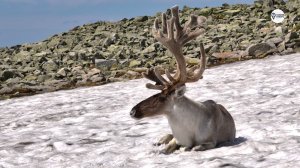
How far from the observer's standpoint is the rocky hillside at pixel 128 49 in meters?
26.5

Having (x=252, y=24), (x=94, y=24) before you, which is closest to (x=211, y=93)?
(x=252, y=24)

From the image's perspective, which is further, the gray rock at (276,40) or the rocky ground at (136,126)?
the gray rock at (276,40)

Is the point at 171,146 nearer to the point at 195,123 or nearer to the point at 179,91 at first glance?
the point at 195,123

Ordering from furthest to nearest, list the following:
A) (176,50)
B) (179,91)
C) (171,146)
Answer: (176,50) < (171,146) < (179,91)

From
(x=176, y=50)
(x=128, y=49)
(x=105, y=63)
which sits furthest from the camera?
(x=128, y=49)

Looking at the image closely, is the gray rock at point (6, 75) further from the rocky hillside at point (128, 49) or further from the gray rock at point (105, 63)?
the gray rock at point (105, 63)

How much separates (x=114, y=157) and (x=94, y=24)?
4171cm

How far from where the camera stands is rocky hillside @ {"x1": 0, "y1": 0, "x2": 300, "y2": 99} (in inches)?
1043

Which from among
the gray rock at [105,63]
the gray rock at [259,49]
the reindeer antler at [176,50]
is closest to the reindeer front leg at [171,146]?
the reindeer antler at [176,50]

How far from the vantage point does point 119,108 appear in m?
17.4

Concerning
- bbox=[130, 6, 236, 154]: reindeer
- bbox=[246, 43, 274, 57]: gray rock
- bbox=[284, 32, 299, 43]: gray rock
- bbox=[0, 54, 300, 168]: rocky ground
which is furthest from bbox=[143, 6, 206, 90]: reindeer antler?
bbox=[284, 32, 299, 43]: gray rock

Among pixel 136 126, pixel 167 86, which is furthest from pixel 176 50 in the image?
pixel 136 126

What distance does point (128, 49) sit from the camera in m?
Answer: 35.4

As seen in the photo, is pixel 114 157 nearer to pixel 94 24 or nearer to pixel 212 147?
pixel 212 147
